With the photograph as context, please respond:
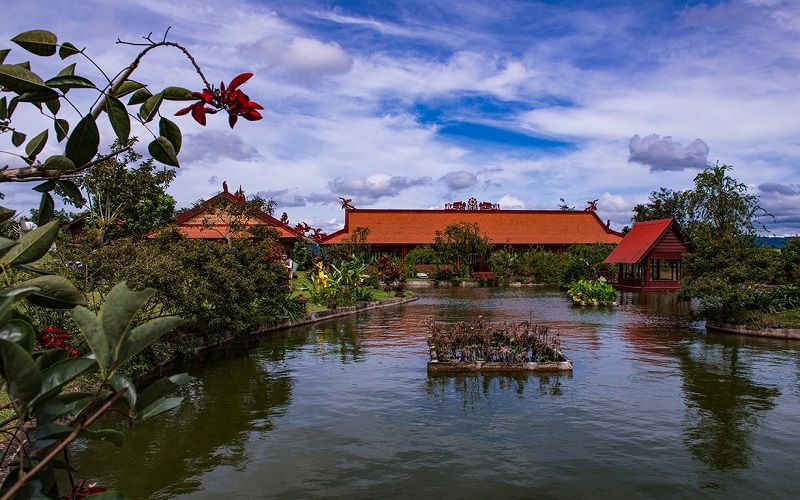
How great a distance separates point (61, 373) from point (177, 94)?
2.91ft

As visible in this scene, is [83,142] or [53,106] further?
[53,106]

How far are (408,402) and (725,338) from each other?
9919mm

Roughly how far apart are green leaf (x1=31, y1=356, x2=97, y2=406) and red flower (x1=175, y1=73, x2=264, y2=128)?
0.85 metres

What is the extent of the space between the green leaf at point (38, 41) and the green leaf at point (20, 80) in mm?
122

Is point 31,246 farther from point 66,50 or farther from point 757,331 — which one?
point 757,331

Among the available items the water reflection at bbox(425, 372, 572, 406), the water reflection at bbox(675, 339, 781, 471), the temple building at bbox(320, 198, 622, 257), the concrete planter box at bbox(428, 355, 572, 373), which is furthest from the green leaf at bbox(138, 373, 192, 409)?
the temple building at bbox(320, 198, 622, 257)

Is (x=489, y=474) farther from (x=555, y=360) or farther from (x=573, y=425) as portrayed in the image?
(x=555, y=360)

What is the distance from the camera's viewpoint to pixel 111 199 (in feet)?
75.6

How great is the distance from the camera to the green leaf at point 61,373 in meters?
1.20

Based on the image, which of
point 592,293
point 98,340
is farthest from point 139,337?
point 592,293

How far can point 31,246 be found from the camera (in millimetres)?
1440

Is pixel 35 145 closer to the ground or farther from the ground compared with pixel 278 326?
farther from the ground

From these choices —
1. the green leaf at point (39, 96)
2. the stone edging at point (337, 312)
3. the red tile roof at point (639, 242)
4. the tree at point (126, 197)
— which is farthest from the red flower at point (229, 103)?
the red tile roof at point (639, 242)

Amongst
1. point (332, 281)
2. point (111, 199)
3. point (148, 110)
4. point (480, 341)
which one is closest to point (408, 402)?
point (480, 341)
